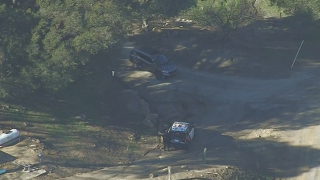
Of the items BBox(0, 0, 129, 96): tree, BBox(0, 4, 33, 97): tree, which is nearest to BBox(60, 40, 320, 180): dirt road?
BBox(0, 0, 129, 96): tree

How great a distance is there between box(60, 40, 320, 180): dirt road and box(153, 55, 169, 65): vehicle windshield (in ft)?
4.79

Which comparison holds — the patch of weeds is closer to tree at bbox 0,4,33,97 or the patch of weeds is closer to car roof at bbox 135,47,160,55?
tree at bbox 0,4,33,97

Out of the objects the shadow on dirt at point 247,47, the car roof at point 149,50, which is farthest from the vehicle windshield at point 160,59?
the shadow on dirt at point 247,47

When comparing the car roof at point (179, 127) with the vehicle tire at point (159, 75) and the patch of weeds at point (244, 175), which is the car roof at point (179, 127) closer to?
the patch of weeds at point (244, 175)

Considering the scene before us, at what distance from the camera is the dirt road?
33344 millimetres

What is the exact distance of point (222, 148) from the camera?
117 feet

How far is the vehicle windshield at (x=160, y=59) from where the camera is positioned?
1845 inches

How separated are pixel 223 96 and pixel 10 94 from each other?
55.5 ft

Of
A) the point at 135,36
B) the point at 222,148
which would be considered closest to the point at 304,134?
the point at 222,148

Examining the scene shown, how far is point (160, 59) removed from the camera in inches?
1858

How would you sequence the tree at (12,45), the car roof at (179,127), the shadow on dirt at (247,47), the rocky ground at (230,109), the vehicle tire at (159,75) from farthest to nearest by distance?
the shadow on dirt at (247,47) → the vehicle tire at (159,75) → the car roof at (179,127) → the rocky ground at (230,109) → the tree at (12,45)

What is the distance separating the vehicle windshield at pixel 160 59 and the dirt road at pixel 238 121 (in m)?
1.46

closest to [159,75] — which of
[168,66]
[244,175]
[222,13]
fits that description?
[168,66]

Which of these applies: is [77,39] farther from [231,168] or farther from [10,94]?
[231,168]
